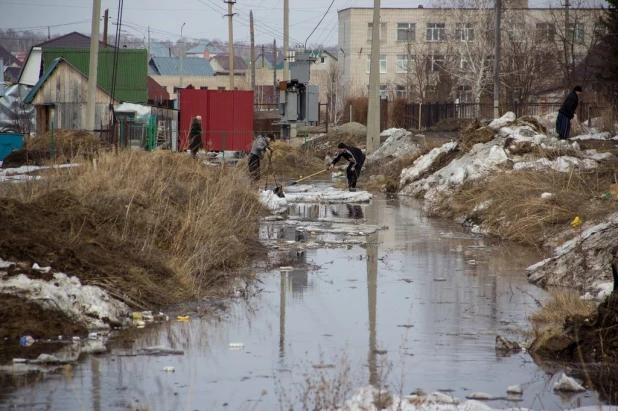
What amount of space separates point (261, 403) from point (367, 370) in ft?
4.17

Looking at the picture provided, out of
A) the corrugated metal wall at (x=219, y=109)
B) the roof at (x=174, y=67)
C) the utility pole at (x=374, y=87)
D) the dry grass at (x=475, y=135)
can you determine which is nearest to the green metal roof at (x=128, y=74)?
the corrugated metal wall at (x=219, y=109)

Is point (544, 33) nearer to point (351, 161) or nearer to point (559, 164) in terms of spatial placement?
point (351, 161)

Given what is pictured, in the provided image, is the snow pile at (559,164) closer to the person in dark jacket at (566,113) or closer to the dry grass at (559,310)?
the person in dark jacket at (566,113)

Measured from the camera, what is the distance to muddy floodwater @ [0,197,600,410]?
6910 mm

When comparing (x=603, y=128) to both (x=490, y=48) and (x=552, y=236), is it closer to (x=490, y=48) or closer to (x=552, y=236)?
(x=552, y=236)

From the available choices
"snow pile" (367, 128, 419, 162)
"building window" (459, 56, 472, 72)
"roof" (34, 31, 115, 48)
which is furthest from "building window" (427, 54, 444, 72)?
"snow pile" (367, 128, 419, 162)

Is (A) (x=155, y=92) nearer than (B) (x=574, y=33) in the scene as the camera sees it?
No

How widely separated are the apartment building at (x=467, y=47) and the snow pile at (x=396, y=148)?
15.1 m

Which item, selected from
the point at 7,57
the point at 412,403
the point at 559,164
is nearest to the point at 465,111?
the point at 559,164

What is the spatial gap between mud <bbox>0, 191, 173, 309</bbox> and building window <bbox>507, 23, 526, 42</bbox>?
54.6 m

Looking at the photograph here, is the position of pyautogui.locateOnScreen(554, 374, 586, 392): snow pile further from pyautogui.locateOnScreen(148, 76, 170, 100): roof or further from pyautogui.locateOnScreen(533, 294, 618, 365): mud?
pyautogui.locateOnScreen(148, 76, 170, 100): roof

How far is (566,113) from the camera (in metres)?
26.6

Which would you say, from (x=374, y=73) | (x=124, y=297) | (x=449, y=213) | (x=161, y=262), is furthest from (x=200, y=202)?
(x=374, y=73)

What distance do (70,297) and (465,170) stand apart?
16.2m
